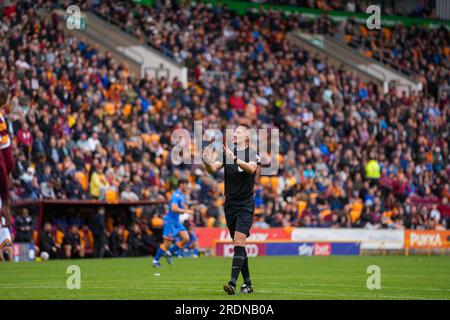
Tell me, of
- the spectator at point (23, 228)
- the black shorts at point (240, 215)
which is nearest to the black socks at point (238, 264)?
the black shorts at point (240, 215)

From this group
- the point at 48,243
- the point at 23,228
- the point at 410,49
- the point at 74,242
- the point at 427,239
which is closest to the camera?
the point at 23,228

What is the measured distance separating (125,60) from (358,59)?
599 inches

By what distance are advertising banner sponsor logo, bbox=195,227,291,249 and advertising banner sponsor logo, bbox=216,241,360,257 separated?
498 millimetres

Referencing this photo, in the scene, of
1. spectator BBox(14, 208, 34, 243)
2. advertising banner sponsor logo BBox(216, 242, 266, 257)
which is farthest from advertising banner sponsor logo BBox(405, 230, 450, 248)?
spectator BBox(14, 208, 34, 243)

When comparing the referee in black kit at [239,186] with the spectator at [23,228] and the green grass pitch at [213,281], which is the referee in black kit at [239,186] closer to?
the green grass pitch at [213,281]

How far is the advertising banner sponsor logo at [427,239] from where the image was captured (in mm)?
37281

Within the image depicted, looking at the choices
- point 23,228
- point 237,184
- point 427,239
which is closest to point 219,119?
point 427,239

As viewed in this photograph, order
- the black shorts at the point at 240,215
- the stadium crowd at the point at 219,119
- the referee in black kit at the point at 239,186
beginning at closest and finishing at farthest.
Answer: the referee in black kit at the point at 239,186, the black shorts at the point at 240,215, the stadium crowd at the point at 219,119

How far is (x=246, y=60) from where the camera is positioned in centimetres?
4478

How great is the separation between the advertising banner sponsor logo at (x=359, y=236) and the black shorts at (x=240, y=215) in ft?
65.3

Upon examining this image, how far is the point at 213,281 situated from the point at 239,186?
383cm

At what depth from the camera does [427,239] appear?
124 feet

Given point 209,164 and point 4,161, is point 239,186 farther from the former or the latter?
point 4,161

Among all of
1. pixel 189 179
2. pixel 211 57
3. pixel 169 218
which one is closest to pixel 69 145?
pixel 189 179
